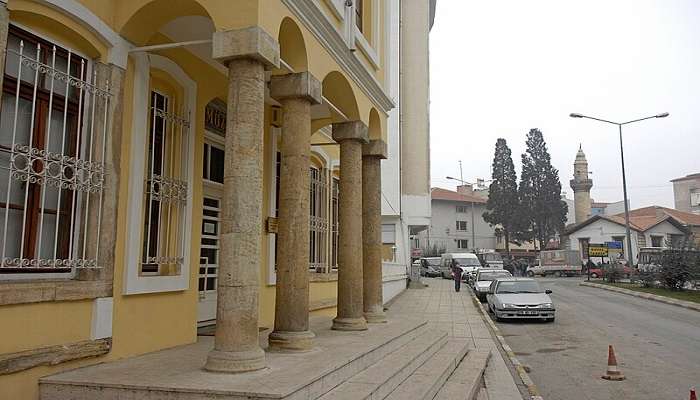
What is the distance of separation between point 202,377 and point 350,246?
181 inches

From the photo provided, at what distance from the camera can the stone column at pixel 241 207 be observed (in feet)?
18.8

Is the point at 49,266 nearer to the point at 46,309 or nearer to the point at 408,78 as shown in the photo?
the point at 46,309

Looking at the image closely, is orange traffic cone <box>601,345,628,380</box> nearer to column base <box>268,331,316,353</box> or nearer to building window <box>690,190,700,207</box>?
column base <box>268,331,316,353</box>

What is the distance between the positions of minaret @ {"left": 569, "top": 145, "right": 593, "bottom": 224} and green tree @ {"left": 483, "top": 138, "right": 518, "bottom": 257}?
10.0 m

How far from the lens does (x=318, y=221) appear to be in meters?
13.3

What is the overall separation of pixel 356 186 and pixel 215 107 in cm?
286

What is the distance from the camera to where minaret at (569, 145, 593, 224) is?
65875 millimetres

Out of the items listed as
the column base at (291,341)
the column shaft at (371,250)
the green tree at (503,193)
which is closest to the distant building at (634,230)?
the green tree at (503,193)

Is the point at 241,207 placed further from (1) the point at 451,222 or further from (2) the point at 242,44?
(1) the point at 451,222

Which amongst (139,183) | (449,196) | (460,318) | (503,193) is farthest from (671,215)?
(139,183)

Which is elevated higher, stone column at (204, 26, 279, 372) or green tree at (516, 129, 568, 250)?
green tree at (516, 129, 568, 250)

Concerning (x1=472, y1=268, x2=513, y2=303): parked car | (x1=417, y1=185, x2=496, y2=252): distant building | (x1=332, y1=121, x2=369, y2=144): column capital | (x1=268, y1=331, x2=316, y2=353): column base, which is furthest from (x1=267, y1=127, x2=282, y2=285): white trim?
(x1=417, y1=185, x2=496, y2=252): distant building

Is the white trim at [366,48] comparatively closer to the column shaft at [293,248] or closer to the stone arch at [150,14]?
the column shaft at [293,248]

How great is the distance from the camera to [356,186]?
9.89 m
